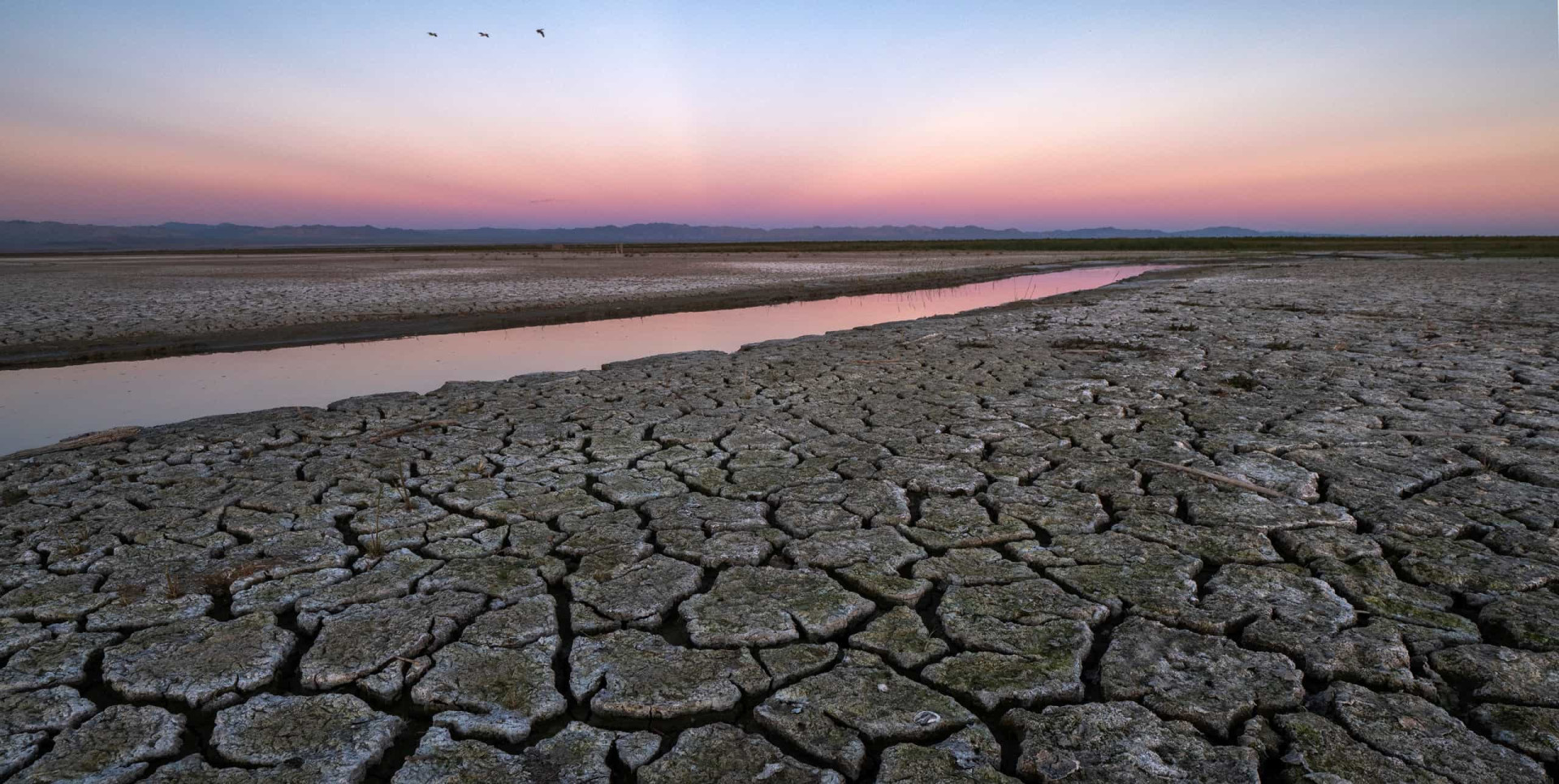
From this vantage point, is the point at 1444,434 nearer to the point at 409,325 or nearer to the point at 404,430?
the point at 404,430

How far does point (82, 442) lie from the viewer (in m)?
4.82

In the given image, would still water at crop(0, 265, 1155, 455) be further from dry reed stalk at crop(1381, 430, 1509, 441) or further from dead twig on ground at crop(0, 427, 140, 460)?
dry reed stalk at crop(1381, 430, 1509, 441)

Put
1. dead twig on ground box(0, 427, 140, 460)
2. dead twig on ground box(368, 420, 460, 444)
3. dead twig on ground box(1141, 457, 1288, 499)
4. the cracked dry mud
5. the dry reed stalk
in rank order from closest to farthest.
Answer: the cracked dry mud
dead twig on ground box(1141, 457, 1288, 499)
the dry reed stalk
dead twig on ground box(0, 427, 140, 460)
dead twig on ground box(368, 420, 460, 444)

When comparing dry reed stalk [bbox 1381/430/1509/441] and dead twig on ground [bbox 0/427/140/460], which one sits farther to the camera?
dead twig on ground [bbox 0/427/140/460]

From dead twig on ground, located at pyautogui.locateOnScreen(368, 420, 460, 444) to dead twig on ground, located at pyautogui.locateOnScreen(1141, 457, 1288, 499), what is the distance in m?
4.26

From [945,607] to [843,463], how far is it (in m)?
1.64

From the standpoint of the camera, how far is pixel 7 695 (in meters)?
2.13

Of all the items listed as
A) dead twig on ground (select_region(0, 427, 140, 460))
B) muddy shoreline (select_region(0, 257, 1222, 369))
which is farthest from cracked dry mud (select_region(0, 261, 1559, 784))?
muddy shoreline (select_region(0, 257, 1222, 369))

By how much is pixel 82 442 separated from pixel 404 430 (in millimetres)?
1890

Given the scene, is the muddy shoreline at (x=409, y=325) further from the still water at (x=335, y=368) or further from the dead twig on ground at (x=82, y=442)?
the dead twig on ground at (x=82, y=442)

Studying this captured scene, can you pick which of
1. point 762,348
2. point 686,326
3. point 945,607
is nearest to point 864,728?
point 945,607

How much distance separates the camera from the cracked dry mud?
1910mm

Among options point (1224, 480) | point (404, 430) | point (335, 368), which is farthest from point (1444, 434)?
point (335, 368)

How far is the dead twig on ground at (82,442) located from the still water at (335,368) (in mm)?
585
